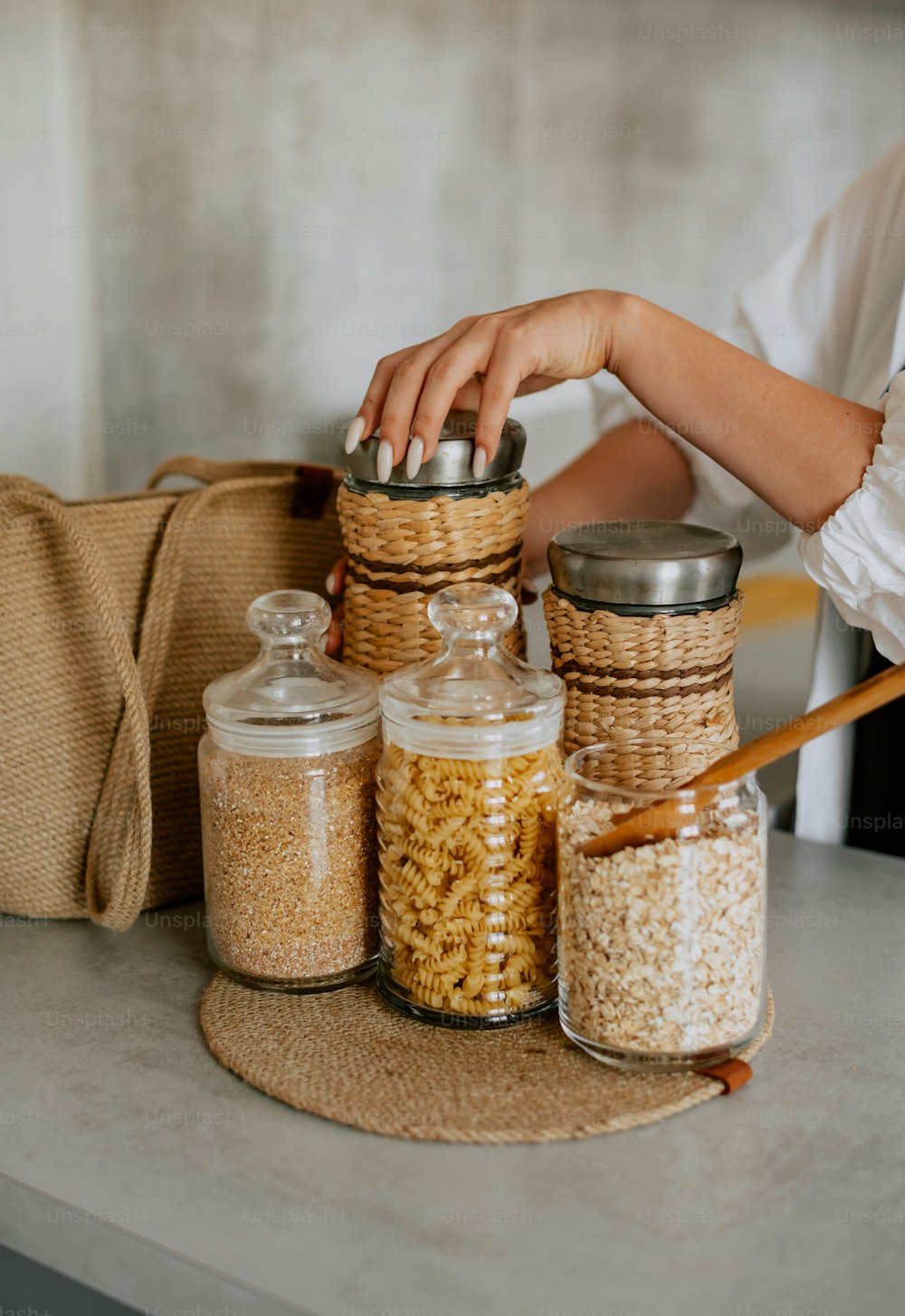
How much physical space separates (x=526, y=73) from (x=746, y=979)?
4.68 ft

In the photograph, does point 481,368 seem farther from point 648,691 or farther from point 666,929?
point 666,929

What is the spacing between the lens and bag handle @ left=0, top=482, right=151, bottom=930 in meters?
0.79

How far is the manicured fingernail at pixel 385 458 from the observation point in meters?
0.76

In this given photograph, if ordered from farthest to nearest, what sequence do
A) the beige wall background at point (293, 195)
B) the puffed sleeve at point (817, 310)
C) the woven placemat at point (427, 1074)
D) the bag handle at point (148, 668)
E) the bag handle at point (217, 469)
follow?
the beige wall background at point (293, 195) < the puffed sleeve at point (817, 310) < the bag handle at point (217, 469) < the bag handle at point (148, 668) < the woven placemat at point (427, 1074)

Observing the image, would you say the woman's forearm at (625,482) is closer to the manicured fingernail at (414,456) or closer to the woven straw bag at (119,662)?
the woven straw bag at (119,662)

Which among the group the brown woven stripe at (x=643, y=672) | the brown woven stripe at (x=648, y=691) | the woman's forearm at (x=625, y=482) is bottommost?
the brown woven stripe at (x=648, y=691)

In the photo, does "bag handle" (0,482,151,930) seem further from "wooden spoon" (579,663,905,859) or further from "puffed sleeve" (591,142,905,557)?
"puffed sleeve" (591,142,905,557)

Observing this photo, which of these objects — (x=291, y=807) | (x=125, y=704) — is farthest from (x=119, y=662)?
(x=291, y=807)

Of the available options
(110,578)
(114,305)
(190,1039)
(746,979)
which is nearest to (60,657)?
(110,578)

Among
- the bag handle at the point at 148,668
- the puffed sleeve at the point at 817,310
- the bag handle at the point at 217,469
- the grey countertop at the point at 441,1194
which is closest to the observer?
the grey countertop at the point at 441,1194

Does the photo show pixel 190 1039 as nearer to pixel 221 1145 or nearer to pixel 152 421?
pixel 221 1145

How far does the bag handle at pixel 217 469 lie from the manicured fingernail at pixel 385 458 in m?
0.23

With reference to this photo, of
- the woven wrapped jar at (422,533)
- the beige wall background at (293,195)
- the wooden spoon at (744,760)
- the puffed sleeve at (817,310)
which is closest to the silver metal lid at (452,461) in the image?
the woven wrapped jar at (422,533)

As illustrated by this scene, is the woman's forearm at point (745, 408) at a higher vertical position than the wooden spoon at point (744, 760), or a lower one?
higher
